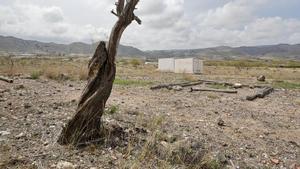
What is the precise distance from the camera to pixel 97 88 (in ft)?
16.0

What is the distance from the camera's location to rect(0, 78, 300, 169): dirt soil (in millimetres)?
4273

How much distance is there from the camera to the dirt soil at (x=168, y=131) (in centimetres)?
427

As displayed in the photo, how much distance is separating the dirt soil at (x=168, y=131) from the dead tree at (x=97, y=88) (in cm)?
24

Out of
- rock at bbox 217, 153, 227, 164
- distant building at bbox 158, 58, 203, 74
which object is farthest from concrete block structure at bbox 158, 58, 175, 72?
rock at bbox 217, 153, 227, 164

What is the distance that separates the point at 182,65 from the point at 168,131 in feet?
84.5

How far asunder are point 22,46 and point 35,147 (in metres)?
192

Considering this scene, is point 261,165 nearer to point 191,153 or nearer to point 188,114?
point 191,153

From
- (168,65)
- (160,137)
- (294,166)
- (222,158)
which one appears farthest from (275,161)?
(168,65)

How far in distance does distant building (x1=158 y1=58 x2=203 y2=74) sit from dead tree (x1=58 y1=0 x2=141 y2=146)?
26.1 meters

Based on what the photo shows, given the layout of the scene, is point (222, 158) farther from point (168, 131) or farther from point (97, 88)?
point (97, 88)

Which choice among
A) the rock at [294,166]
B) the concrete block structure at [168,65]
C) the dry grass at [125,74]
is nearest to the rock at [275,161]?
the rock at [294,166]

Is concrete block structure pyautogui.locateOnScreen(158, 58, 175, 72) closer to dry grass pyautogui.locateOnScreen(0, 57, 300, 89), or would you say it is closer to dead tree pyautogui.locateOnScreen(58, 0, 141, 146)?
dry grass pyautogui.locateOnScreen(0, 57, 300, 89)

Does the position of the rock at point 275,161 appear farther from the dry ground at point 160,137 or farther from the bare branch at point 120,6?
the bare branch at point 120,6

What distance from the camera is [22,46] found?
598 ft
